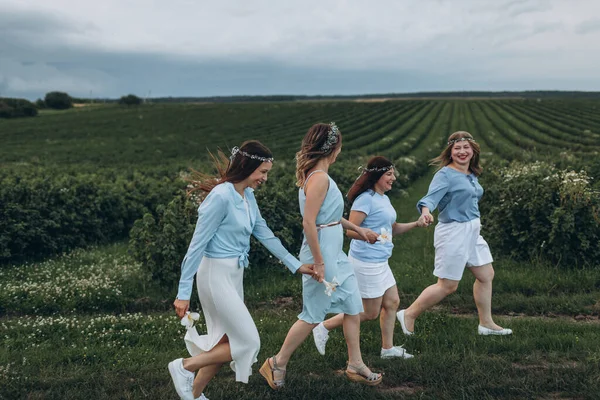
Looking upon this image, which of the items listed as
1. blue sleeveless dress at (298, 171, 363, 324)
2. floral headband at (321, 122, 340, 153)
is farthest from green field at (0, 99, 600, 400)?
floral headband at (321, 122, 340, 153)

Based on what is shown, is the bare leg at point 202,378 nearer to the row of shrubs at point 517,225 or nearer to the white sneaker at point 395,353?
the white sneaker at point 395,353

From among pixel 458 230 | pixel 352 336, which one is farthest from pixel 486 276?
pixel 352 336

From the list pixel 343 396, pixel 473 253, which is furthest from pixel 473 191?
pixel 343 396

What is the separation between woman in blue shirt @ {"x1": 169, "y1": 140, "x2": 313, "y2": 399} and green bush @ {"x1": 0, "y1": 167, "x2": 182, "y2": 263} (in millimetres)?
6269

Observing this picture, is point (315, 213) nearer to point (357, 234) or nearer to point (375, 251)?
point (357, 234)

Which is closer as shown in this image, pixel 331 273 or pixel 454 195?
pixel 331 273

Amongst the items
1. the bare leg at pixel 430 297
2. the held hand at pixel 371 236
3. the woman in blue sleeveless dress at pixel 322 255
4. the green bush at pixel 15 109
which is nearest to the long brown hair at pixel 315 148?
the woman in blue sleeveless dress at pixel 322 255

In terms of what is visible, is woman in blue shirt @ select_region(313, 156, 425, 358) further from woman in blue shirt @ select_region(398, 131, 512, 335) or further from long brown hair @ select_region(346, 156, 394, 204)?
woman in blue shirt @ select_region(398, 131, 512, 335)

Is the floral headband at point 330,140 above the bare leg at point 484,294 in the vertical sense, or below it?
above

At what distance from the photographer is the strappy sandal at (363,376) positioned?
14.0 ft

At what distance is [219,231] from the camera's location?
381 centimetres

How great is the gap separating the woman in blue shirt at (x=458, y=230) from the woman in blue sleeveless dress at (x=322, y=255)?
47.8 inches

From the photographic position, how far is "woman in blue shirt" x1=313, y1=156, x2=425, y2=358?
477 cm

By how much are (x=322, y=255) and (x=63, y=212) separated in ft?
23.5
